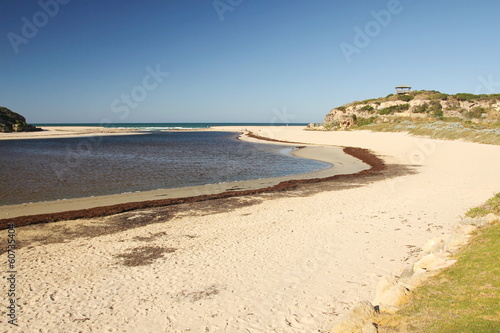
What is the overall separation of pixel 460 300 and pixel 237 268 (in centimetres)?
477

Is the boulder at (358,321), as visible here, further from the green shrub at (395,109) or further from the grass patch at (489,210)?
the green shrub at (395,109)

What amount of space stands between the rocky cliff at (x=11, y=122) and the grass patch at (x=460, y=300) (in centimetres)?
9713

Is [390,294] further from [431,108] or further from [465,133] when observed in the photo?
[431,108]

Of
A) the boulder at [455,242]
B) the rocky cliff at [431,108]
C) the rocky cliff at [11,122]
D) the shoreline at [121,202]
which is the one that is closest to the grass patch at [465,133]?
the rocky cliff at [431,108]

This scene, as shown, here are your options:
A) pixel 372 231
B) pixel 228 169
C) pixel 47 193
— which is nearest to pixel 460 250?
pixel 372 231

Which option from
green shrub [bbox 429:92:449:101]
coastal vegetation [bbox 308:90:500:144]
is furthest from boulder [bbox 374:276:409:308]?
green shrub [bbox 429:92:449:101]

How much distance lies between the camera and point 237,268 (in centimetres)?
778

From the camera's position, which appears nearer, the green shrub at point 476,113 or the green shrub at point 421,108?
the green shrub at point 476,113

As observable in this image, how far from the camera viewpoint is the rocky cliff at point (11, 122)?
78688mm

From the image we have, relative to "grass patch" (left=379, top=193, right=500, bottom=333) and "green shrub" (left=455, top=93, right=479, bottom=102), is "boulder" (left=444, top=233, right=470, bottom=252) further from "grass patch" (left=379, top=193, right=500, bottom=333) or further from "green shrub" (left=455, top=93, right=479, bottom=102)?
"green shrub" (left=455, top=93, right=479, bottom=102)

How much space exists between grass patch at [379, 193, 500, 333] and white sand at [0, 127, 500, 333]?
149cm

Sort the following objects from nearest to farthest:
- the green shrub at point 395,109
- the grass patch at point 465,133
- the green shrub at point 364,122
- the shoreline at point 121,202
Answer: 1. the shoreline at point 121,202
2. the grass patch at point 465,133
3. the green shrub at point 364,122
4. the green shrub at point 395,109

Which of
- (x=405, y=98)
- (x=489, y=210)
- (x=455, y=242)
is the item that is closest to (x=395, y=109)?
(x=405, y=98)

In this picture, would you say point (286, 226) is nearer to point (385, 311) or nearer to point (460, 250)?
point (460, 250)
